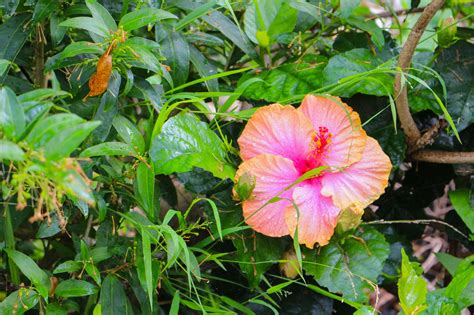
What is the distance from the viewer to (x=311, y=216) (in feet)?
3.01

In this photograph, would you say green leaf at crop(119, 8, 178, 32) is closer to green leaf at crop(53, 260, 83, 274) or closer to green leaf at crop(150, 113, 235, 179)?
green leaf at crop(150, 113, 235, 179)

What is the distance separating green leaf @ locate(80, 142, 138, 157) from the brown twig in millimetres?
372

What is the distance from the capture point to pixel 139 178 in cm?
87

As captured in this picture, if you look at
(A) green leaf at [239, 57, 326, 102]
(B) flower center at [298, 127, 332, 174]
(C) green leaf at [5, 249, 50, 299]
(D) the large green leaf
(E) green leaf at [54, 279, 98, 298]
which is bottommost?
(E) green leaf at [54, 279, 98, 298]

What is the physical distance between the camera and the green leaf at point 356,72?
3.37ft

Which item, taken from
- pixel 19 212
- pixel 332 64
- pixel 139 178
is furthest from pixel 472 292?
pixel 19 212

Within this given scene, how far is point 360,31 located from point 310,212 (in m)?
0.44

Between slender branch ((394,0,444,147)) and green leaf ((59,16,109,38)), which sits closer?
green leaf ((59,16,109,38))

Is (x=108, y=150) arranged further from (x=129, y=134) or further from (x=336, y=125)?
(x=336, y=125)

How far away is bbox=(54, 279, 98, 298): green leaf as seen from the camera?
0.86 meters

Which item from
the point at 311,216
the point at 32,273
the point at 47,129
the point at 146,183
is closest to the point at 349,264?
the point at 311,216

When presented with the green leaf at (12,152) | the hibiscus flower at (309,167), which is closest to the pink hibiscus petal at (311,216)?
the hibiscus flower at (309,167)

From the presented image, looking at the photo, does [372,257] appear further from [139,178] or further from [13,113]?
[13,113]

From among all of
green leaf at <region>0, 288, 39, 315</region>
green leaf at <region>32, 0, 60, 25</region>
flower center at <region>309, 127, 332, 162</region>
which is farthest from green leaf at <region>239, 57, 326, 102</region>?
green leaf at <region>0, 288, 39, 315</region>
